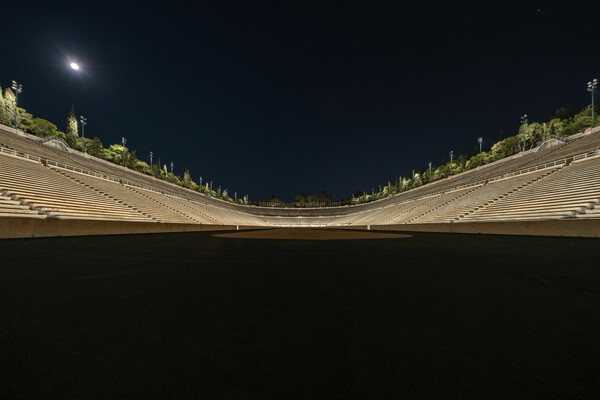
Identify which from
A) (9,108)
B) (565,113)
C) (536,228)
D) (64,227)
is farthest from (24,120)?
(565,113)

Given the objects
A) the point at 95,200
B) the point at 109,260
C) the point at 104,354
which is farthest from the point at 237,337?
the point at 95,200

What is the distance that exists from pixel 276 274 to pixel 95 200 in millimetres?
21766

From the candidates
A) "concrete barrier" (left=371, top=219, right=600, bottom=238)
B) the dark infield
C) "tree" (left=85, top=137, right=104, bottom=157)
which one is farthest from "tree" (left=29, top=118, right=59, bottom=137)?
"concrete barrier" (left=371, top=219, right=600, bottom=238)

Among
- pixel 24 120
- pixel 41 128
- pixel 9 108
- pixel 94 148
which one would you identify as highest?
pixel 9 108

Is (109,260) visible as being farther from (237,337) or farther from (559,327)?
(559,327)

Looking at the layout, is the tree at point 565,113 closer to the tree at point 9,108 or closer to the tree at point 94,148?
the tree at point 94,148

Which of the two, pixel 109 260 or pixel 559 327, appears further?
pixel 109 260

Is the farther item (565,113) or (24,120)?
(565,113)

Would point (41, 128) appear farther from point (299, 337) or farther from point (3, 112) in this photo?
point (299, 337)

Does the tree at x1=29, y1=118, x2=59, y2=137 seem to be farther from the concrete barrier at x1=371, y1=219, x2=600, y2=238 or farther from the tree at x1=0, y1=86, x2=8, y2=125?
the concrete barrier at x1=371, y1=219, x2=600, y2=238

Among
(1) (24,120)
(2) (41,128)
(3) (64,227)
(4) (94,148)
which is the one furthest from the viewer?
(4) (94,148)

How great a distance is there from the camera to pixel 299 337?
6.57ft

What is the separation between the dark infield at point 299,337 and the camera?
1413 mm

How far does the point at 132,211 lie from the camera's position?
20.4 metres
